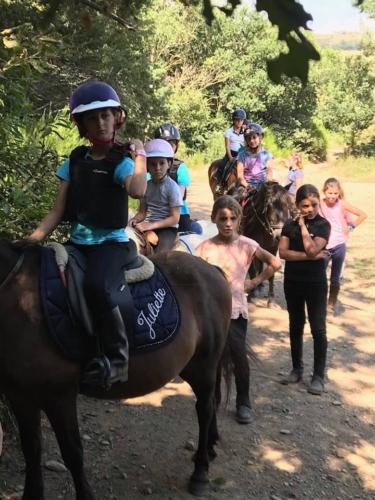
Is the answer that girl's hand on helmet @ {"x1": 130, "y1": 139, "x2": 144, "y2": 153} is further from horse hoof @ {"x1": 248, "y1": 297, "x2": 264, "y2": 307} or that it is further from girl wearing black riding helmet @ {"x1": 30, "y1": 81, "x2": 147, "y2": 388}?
horse hoof @ {"x1": 248, "y1": 297, "x2": 264, "y2": 307}

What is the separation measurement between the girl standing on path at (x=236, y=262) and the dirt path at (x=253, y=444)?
431mm

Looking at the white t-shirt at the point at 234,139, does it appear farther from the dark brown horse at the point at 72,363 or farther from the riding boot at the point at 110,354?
the riding boot at the point at 110,354

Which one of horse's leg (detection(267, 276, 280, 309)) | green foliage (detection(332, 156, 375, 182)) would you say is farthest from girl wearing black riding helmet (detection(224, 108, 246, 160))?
green foliage (detection(332, 156, 375, 182))

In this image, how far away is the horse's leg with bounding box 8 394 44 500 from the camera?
3008 millimetres

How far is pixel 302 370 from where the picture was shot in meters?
5.53

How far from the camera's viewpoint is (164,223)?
5.43 meters

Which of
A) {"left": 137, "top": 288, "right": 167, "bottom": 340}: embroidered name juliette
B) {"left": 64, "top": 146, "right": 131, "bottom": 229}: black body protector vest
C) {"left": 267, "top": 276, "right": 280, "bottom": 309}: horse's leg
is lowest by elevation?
{"left": 267, "top": 276, "right": 280, "bottom": 309}: horse's leg

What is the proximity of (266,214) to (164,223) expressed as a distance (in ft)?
8.68

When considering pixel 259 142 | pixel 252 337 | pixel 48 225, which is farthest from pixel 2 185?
pixel 259 142

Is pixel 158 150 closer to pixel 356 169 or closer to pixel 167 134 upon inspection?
pixel 167 134

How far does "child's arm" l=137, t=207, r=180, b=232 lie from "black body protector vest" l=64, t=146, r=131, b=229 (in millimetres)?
2293

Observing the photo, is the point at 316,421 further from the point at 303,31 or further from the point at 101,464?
the point at 303,31

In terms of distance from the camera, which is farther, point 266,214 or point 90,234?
point 266,214

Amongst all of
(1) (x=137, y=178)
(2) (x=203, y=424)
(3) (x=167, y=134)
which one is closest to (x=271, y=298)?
(3) (x=167, y=134)
